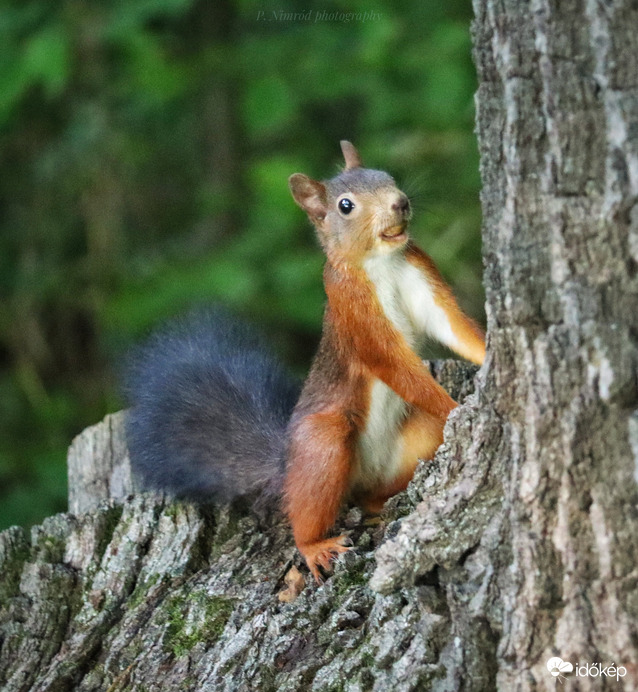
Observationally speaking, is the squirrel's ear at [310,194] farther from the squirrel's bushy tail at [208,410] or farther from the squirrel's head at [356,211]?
the squirrel's bushy tail at [208,410]

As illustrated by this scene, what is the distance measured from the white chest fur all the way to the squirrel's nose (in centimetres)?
10

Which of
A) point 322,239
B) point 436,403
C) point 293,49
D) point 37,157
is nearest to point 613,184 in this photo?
point 436,403

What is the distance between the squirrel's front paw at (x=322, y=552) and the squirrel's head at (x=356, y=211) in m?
0.65

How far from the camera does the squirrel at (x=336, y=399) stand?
2129 millimetres

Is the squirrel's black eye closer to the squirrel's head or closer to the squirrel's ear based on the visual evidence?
the squirrel's head

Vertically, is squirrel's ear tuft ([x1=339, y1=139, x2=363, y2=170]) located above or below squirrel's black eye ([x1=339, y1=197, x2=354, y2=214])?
above

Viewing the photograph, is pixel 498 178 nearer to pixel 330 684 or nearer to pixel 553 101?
pixel 553 101

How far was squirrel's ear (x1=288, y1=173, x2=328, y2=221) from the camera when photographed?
2414 millimetres

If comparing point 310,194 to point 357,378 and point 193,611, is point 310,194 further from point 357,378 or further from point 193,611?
point 193,611

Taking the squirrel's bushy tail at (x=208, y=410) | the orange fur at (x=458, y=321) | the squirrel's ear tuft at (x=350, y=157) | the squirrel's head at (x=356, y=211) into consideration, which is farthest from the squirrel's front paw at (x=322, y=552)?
the squirrel's ear tuft at (x=350, y=157)

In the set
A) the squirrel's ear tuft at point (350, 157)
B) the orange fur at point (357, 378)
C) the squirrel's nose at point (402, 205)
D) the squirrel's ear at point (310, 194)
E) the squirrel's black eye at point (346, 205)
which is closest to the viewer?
the orange fur at point (357, 378)

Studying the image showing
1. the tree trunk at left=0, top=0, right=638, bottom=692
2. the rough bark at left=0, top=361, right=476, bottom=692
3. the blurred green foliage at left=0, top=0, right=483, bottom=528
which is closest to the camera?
the tree trunk at left=0, top=0, right=638, bottom=692

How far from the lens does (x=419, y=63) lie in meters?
4.11

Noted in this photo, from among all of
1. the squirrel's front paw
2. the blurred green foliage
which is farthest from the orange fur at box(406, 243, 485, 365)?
the blurred green foliage
